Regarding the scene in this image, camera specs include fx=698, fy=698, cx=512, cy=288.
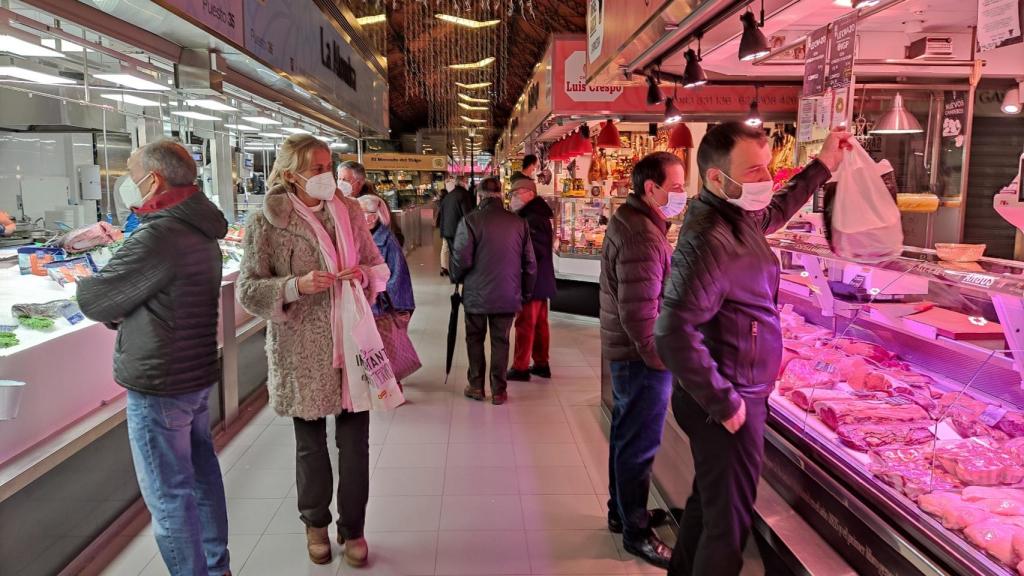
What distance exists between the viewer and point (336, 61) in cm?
775

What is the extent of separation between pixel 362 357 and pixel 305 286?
1.29 ft

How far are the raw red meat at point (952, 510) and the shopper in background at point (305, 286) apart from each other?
84.8 inches

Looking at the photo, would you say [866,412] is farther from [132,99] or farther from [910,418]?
[132,99]

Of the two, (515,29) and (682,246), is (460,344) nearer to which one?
(682,246)

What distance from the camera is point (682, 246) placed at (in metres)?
2.16

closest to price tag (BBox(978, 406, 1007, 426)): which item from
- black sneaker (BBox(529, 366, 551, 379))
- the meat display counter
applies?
the meat display counter

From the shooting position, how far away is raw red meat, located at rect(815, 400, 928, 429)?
271cm

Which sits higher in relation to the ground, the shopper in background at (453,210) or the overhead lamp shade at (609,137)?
the overhead lamp shade at (609,137)

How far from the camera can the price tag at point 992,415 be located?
2531mm

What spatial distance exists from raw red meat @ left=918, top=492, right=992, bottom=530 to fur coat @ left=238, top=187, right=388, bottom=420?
220cm

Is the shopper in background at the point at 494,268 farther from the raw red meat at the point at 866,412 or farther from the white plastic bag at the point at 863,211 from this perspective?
the white plastic bag at the point at 863,211

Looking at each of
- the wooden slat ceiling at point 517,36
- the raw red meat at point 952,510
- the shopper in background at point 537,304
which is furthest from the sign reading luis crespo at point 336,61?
the raw red meat at point 952,510

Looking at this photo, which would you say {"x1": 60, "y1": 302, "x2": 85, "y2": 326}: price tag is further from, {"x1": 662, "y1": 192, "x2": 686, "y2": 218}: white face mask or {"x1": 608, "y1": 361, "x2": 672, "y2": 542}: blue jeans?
{"x1": 662, "y1": 192, "x2": 686, "y2": 218}: white face mask

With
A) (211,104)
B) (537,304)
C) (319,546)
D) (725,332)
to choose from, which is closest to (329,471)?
(319,546)
